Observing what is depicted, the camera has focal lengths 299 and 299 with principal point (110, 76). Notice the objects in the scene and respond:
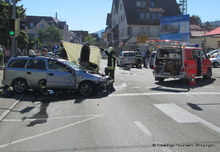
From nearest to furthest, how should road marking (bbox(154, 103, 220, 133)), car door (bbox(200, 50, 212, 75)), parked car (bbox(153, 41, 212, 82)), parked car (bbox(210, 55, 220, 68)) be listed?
road marking (bbox(154, 103, 220, 133))
parked car (bbox(153, 41, 212, 82))
car door (bbox(200, 50, 212, 75))
parked car (bbox(210, 55, 220, 68))

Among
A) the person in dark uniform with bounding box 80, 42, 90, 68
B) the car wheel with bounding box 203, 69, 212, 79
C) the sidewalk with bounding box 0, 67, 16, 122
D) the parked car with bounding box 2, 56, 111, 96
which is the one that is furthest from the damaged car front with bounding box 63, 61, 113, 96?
the car wheel with bounding box 203, 69, 212, 79

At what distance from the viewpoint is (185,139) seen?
5.85 metres

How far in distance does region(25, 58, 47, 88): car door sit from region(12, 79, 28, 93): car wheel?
0.67ft

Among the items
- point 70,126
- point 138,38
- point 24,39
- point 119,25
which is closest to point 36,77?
point 70,126

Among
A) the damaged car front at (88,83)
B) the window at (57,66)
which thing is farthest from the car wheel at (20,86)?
the damaged car front at (88,83)

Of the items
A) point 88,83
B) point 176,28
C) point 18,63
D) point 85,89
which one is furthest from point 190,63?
point 176,28

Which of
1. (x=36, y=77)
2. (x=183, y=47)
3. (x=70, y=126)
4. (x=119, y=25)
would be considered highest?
(x=119, y=25)

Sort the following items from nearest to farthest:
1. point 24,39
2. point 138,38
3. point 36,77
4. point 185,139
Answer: point 185,139 → point 36,77 → point 24,39 → point 138,38

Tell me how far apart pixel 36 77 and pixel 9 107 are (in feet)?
8.52

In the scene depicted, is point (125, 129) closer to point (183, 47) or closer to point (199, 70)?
point (183, 47)

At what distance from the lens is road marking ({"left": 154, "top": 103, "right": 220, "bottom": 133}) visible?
6992mm

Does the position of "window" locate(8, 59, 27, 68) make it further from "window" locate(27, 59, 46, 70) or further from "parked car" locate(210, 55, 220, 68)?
"parked car" locate(210, 55, 220, 68)

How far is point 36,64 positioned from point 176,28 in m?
30.4

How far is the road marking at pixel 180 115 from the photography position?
22.9ft
